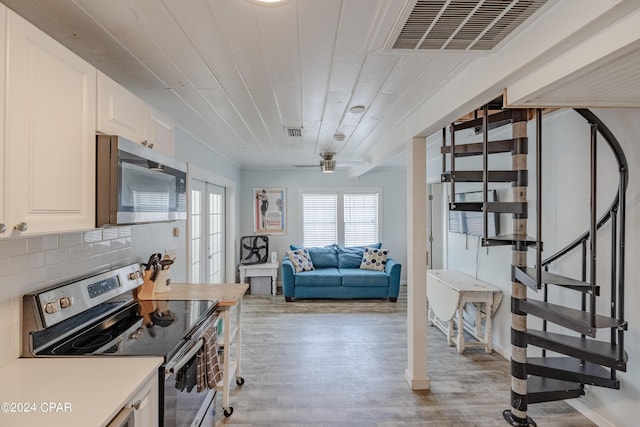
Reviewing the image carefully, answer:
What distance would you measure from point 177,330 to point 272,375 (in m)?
1.47

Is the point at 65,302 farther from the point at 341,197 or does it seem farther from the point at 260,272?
the point at 341,197

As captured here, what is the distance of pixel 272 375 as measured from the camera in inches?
113

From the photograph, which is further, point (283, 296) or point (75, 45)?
point (283, 296)

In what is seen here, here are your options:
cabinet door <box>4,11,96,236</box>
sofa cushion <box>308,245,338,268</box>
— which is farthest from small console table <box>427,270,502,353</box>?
cabinet door <box>4,11,96,236</box>

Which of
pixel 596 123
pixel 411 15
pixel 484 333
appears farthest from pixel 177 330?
pixel 484 333

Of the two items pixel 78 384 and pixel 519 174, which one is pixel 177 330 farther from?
pixel 519 174

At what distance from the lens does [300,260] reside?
549 centimetres

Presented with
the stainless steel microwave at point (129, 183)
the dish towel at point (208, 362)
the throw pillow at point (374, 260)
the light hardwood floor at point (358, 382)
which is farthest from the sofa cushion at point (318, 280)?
the stainless steel microwave at point (129, 183)

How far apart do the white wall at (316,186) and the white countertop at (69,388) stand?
4.80 meters

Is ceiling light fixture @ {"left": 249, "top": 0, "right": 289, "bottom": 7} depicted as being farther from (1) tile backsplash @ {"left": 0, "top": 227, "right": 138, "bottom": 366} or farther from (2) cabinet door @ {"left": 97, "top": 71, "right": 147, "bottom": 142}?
(1) tile backsplash @ {"left": 0, "top": 227, "right": 138, "bottom": 366}

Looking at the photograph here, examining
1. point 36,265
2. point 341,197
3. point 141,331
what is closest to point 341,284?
point 341,197

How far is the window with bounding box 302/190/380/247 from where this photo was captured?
20.4 feet

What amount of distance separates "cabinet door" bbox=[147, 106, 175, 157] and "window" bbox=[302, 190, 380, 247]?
4.06 meters

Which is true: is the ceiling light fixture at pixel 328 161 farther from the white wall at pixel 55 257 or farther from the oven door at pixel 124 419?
the oven door at pixel 124 419
